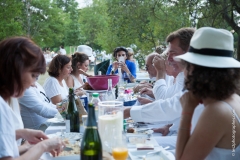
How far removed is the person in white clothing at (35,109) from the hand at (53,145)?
1.22 metres

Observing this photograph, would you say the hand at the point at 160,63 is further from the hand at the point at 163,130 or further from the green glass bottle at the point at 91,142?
the green glass bottle at the point at 91,142

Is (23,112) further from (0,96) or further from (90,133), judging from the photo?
(90,133)

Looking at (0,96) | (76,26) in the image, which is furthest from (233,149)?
(76,26)

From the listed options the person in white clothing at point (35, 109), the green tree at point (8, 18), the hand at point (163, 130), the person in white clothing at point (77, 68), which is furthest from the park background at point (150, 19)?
the hand at point (163, 130)

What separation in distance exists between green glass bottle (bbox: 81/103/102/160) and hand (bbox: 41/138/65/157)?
0.61 feet

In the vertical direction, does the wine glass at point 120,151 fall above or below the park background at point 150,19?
below

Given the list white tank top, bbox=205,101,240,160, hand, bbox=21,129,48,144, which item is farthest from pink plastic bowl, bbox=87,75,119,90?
white tank top, bbox=205,101,240,160

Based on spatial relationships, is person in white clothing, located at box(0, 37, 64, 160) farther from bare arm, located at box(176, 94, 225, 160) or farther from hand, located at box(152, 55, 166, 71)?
hand, located at box(152, 55, 166, 71)

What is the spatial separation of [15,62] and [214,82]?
36.5 inches

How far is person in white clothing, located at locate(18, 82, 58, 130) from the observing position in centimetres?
260

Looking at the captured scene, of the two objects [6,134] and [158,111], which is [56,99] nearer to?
[158,111]

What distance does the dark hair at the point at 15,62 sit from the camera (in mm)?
1258

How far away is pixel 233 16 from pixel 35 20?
491 inches

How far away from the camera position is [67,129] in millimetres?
1929
